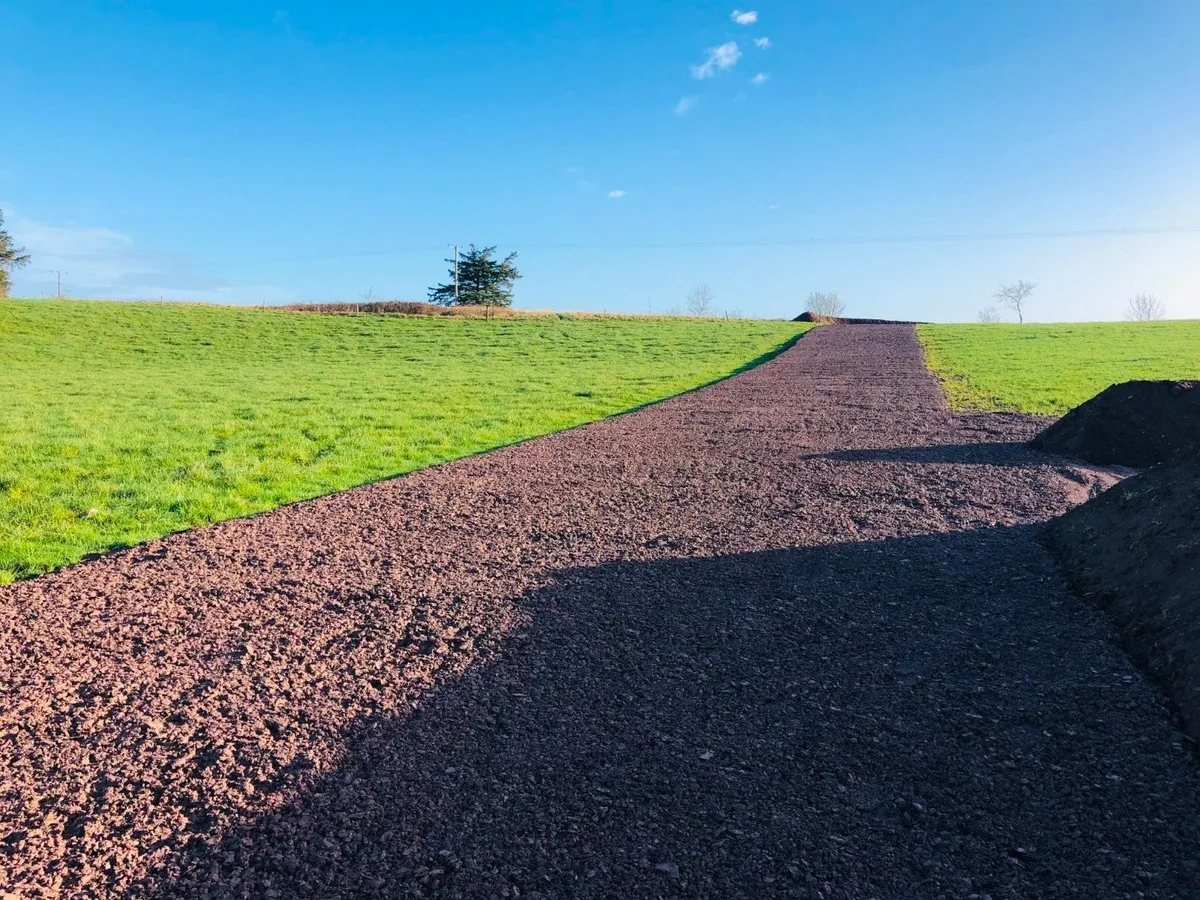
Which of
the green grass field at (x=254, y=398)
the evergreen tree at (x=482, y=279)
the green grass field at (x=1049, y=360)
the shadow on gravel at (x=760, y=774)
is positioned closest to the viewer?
the shadow on gravel at (x=760, y=774)

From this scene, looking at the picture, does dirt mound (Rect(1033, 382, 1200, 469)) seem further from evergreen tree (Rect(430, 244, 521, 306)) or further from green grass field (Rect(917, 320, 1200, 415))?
evergreen tree (Rect(430, 244, 521, 306))

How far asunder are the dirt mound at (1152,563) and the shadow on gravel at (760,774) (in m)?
0.19

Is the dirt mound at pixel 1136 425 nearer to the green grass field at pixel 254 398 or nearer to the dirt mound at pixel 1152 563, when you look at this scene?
the dirt mound at pixel 1152 563

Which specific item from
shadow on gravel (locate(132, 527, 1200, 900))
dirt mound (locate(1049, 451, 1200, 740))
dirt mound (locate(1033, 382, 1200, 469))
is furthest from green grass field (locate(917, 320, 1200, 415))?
shadow on gravel (locate(132, 527, 1200, 900))

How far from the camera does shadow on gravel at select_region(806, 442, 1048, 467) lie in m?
9.61

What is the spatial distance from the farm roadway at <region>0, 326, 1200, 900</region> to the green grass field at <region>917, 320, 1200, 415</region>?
10977 millimetres

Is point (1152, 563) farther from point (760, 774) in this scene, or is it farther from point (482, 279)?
point (482, 279)

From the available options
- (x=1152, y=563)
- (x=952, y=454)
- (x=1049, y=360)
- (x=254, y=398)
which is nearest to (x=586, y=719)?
(x=1152, y=563)

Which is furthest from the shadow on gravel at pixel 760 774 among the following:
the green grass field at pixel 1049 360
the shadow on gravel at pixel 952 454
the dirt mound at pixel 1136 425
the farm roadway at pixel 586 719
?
the green grass field at pixel 1049 360

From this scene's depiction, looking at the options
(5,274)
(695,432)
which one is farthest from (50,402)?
(5,274)

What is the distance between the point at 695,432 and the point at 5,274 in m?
65.2

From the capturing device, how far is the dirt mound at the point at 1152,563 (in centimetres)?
392

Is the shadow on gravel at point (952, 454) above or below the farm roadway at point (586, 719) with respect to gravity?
above

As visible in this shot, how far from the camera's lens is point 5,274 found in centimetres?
5584
